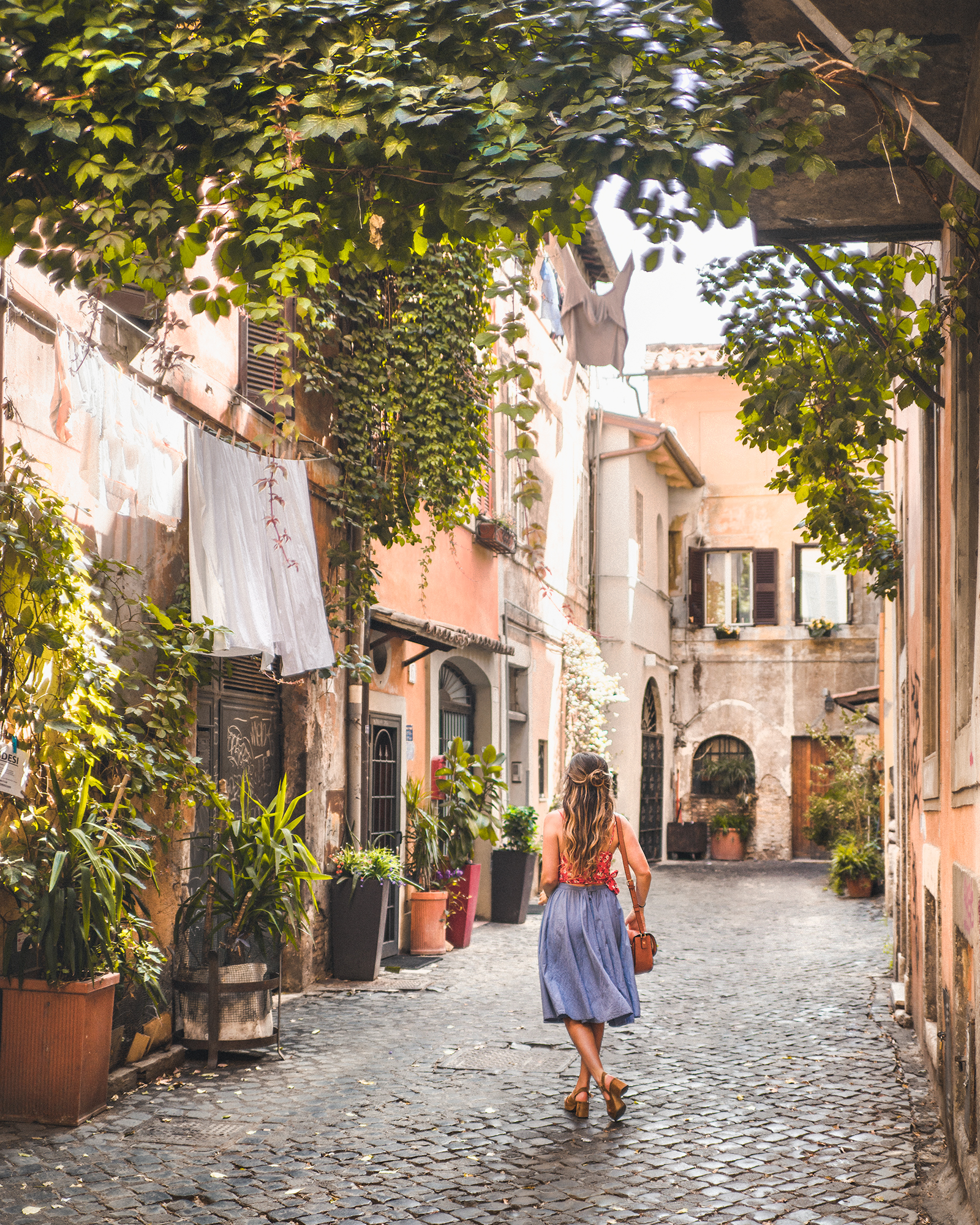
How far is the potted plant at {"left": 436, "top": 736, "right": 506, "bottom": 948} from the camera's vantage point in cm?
1110

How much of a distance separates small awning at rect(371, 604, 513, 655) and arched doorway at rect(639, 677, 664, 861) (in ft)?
33.7

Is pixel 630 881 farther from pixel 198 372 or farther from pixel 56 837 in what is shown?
pixel 198 372

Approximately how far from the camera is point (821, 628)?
2339 cm

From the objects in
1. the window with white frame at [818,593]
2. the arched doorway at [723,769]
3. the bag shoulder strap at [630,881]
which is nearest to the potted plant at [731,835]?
the arched doorway at [723,769]

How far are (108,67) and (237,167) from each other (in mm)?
402

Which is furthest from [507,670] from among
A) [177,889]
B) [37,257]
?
[37,257]

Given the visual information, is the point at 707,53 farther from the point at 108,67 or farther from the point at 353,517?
the point at 353,517

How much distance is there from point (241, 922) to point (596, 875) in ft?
6.88

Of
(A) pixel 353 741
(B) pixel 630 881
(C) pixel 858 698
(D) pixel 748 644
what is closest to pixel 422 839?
(A) pixel 353 741

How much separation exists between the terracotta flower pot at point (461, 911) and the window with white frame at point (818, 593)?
14.0 m

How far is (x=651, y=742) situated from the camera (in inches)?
898

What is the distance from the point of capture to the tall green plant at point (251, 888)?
22.3 feet

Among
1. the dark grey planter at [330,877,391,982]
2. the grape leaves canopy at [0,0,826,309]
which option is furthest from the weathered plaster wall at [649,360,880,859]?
the grape leaves canopy at [0,0,826,309]

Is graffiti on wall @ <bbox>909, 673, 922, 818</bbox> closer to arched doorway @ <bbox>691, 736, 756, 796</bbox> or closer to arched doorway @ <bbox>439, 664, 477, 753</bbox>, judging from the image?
arched doorway @ <bbox>439, 664, 477, 753</bbox>
